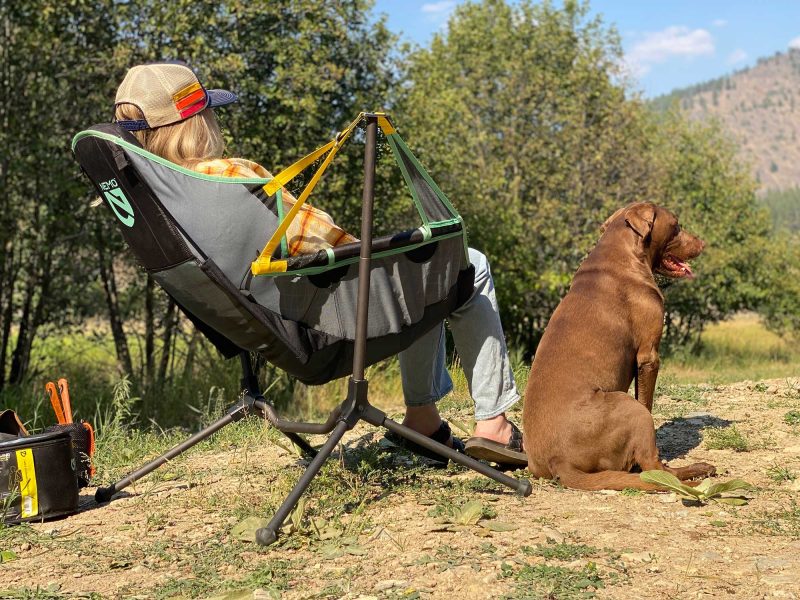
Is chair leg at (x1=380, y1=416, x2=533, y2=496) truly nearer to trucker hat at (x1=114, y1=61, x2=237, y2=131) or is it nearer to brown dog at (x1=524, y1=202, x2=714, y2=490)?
brown dog at (x1=524, y1=202, x2=714, y2=490)

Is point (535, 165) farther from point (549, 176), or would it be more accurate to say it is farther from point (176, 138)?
point (176, 138)

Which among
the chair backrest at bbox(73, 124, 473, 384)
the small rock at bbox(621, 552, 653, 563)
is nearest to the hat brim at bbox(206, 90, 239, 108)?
the chair backrest at bbox(73, 124, 473, 384)

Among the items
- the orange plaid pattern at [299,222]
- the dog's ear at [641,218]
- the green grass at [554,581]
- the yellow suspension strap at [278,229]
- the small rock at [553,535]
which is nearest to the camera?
the green grass at [554,581]

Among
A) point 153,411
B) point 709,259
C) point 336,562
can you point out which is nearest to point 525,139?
point 709,259

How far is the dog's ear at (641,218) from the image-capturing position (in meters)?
4.31

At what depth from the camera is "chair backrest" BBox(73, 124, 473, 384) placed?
10.4 feet

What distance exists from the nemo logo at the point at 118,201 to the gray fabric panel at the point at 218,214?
4.9 inches

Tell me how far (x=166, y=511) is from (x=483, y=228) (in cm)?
1200

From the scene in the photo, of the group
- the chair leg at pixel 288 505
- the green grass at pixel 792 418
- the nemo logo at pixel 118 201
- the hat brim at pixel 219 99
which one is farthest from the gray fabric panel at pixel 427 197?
the green grass at pixel 792 418

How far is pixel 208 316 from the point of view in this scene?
3.30 meters

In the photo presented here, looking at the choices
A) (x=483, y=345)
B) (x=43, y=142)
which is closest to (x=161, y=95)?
(x=483, y=345)

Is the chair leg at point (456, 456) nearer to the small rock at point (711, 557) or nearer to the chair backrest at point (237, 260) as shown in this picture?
the chair backrest at point (237, 260)

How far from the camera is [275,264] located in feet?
10.1

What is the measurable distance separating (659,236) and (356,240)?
175cm
